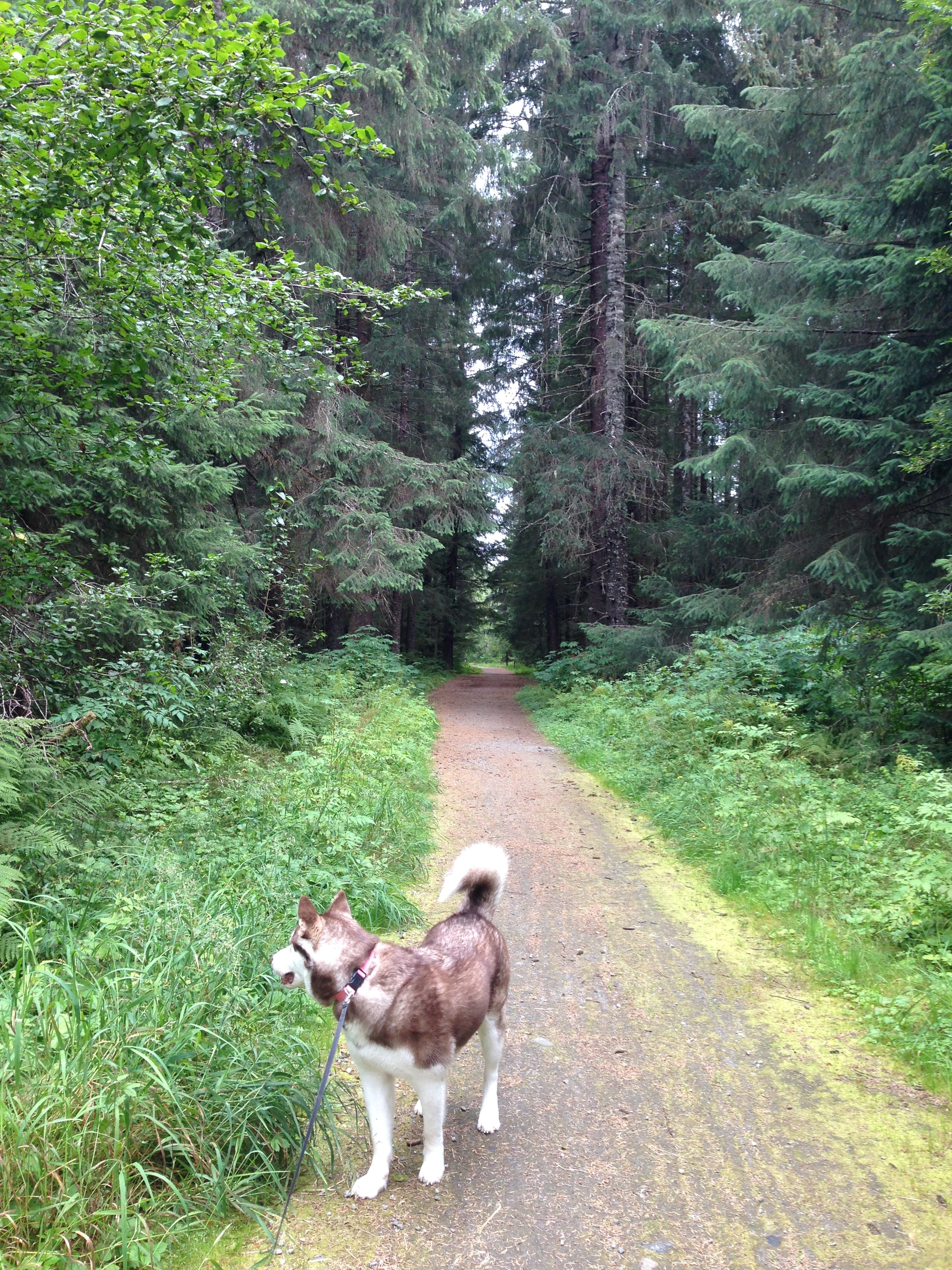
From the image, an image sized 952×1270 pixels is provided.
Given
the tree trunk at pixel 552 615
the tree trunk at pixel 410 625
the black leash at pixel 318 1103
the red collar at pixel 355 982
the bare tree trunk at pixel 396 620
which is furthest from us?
the tree trunk at pixel 552 615

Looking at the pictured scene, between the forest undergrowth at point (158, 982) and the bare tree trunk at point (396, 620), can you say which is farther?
the bare tree trunk at point (396, 620)

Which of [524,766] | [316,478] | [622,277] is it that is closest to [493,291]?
[622,277]

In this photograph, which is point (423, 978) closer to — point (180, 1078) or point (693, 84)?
point (180, 1078)

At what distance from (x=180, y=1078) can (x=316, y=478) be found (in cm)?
1334

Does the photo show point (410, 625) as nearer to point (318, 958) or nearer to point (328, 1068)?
point (318, 958)

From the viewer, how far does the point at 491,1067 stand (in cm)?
332

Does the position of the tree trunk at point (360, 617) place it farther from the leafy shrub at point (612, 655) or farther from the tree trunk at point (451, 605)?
the tree trunk at point (451, 605)

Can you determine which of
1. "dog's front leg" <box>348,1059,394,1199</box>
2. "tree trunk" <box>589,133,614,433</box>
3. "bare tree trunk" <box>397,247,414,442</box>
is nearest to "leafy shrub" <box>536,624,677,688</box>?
"tree trunk" <box>589,133,614,433</box>

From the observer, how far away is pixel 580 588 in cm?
2369

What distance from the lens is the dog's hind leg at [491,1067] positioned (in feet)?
10.7

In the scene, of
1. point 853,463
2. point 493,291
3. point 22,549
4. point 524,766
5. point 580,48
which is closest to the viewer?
point 22,549

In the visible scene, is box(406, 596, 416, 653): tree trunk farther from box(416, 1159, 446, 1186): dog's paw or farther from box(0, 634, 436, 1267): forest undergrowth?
box(416, 1159, 446, 1186): dog's paw

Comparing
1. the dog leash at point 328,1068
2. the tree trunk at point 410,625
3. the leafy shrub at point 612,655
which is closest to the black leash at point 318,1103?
the dog leash at point 328,1068

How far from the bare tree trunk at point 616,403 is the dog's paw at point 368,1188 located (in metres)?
15.6
